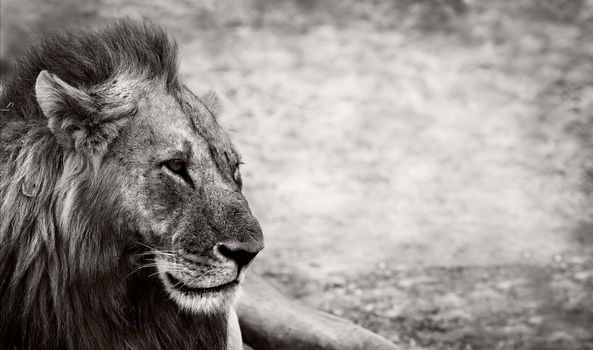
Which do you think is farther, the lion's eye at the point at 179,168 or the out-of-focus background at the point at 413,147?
the out-of-focus background at the point at 413,147

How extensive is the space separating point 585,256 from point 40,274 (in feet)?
18.4

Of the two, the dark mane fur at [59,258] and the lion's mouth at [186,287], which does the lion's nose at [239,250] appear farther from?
the dark mane fur at [59,258]

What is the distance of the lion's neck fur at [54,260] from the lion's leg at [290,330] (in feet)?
5.18

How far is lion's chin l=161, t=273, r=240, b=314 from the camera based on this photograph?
371cm

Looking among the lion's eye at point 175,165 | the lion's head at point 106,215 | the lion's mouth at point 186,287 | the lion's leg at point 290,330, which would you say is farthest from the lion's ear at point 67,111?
the lion's leg at point 290,330

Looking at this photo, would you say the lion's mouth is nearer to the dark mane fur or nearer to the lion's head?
the lion's head

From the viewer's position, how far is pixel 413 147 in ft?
33.4

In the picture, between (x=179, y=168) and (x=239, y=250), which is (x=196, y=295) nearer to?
(x=239, y=250)

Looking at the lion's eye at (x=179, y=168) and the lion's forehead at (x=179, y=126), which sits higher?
the lion's forehead at (x=179, y=126)

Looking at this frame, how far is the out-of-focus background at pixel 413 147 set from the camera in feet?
23.9

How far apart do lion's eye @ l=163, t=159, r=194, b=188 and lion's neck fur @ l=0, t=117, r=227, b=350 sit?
0.88ft

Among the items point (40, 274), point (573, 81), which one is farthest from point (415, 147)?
point (40, 274)

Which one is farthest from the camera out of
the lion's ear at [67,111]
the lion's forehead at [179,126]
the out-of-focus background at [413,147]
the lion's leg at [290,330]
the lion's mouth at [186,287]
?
the out-of-focus background at [413,147]

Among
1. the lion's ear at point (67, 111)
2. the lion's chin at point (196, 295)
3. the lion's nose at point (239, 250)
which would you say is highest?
the lion's ear at point (67, 111)
